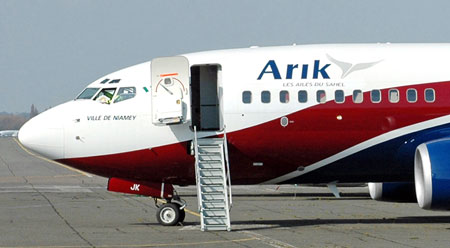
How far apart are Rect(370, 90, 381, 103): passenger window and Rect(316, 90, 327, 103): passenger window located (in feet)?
3.79

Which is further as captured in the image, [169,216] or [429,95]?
[169,216]

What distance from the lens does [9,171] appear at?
66.4m

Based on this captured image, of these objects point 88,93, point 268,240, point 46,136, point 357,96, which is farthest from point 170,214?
point 357,96

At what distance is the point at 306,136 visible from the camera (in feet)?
91.0

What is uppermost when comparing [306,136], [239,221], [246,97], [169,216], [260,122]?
[246,97]

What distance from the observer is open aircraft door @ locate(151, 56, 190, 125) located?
2750cm

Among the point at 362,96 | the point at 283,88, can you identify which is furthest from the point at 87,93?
the point at 362,96

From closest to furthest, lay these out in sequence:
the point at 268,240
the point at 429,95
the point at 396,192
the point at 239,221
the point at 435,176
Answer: the point at 268,240, the point at 435,176, the point at 429,95, the point at 239,221, the point at 396,192

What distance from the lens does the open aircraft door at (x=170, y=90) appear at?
2750 centimetres

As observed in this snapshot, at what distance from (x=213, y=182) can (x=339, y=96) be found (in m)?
3.76

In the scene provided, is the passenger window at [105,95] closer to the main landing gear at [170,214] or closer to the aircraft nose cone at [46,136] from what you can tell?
the aircraft nose cone at [46,136]

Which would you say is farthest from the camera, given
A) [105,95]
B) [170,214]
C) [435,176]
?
[105,95]

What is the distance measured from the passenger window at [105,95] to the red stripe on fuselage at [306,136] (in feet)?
4.62

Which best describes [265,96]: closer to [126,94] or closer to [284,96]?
[284,96]
